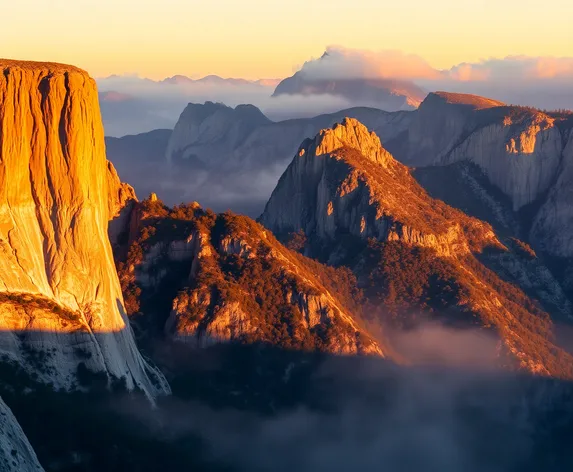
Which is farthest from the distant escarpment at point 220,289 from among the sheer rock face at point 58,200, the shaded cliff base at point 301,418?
the sheer rock face at point 58,200

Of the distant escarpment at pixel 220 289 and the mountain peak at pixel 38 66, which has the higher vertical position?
the mountain peak at pixel 38 66

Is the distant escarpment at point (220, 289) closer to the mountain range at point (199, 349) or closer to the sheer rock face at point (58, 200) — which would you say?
the mountain range at point (199, 349)

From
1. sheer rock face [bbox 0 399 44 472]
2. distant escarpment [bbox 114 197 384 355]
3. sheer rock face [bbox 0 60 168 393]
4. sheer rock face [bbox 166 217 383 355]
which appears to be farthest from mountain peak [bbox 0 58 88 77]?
sheer rock face [bbox 0 399 44 472]

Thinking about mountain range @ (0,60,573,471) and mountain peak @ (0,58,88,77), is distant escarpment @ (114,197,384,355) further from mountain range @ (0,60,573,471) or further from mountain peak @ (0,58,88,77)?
mountain peak @ (0,58,88,77)

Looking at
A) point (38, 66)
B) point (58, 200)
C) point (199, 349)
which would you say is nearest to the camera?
point (58, 200)

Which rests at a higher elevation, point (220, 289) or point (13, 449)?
point (13, 449)

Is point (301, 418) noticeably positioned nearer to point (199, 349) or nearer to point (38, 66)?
point (199, 349)

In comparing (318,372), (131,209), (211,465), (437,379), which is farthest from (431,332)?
(211,465)

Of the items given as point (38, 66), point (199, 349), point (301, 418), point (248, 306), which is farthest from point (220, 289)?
point (38, 66)
